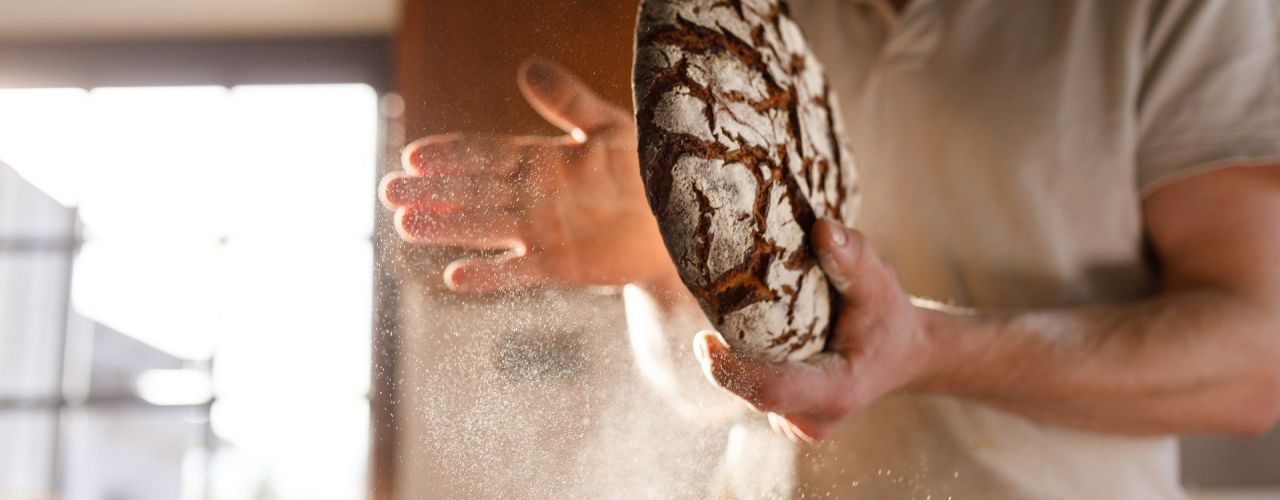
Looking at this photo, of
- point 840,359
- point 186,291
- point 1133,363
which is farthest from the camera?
point 1133,363

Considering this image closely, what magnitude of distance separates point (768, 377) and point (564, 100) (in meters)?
0.17

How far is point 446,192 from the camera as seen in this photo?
16.0 inches

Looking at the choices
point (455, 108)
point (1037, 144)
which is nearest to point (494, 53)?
point (455, 108)

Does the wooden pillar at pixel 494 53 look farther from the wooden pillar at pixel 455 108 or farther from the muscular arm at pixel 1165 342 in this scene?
the muscular arm at pixel 1165 342

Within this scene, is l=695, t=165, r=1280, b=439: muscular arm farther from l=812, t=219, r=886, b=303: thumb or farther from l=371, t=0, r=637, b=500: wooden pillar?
l=371, t=0, r=637, b=500: wooden pillar

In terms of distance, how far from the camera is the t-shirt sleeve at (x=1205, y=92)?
67 cm

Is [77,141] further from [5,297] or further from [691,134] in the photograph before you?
[691,134]

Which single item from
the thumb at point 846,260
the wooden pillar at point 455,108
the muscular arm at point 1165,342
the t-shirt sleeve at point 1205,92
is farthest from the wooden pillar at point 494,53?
the t-shirt sleeve at point 1205,92

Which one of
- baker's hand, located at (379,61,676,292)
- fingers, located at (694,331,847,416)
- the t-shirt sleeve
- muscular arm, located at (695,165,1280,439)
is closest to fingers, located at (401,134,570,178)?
baker's hand, located at (379,61,676,292)

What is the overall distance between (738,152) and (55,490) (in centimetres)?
31

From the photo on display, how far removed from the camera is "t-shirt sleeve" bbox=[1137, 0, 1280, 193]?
667mm

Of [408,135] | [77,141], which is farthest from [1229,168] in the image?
[77,141]

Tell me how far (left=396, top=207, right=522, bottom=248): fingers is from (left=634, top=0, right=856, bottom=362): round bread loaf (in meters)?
0.08

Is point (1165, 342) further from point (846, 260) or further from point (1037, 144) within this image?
point (846, 260)
